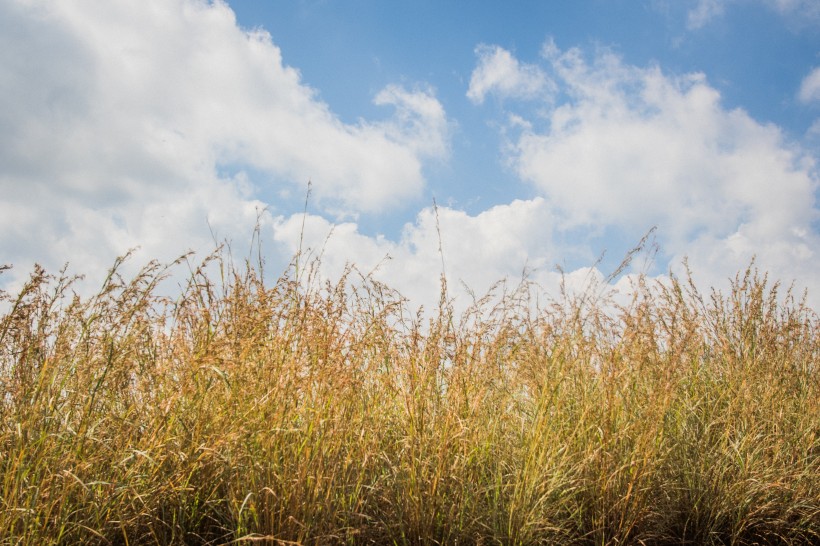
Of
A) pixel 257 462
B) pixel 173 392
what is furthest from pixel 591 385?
pixel 173 392

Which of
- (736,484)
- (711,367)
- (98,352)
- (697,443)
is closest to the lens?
(98,352)

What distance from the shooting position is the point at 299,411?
2566mm

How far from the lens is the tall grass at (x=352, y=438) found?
2.32 m

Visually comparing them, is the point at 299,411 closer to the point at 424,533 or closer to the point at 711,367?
the point at 424,533

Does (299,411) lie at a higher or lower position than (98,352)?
lower

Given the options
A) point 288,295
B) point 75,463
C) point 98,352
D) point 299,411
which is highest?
point 288,295

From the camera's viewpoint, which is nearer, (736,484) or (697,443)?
(736,484)

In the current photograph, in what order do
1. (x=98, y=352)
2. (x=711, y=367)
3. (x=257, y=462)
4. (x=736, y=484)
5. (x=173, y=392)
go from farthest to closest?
(x=711, y=367) → (x=736, y=484) → (x=173, y=392) → (x=98, y=352) → (x=257, y=462)

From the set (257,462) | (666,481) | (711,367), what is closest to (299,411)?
(257,462)

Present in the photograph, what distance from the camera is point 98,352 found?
246cm

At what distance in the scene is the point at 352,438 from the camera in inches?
102

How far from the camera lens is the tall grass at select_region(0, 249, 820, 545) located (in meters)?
2.32

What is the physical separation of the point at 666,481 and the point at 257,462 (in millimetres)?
2098

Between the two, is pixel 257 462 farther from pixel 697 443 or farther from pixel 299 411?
pixel 697 443
